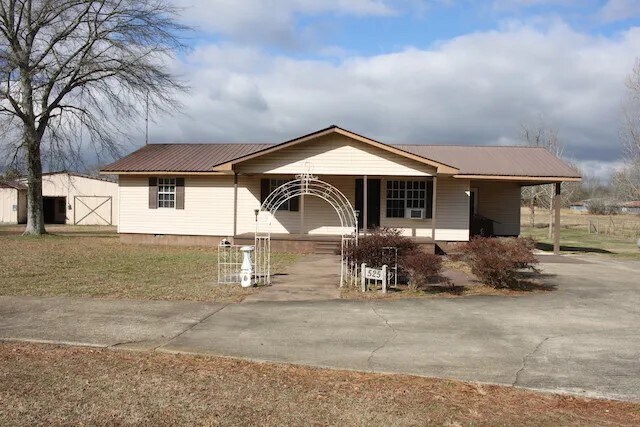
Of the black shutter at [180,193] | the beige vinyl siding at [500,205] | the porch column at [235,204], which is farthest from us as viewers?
the beige vinyl siding at [500,205]

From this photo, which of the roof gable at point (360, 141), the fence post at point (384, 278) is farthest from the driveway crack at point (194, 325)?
the roof gable at point (360, 141)

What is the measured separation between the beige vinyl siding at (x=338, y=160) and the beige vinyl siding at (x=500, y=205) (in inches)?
203

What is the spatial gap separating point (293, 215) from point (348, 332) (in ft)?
43.7

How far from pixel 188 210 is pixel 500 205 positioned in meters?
13.0

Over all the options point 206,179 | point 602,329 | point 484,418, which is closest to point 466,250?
point 602,329

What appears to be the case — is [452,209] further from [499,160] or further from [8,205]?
[8,205]

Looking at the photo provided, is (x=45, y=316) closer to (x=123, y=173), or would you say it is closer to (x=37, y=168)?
(x=123, y=173)

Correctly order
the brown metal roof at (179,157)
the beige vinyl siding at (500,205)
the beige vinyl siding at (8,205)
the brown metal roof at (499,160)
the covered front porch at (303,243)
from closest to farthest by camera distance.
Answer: the covered front porch at (303,243), the brown metal roof at (499,160), the brown metal roof at (179,157), the beige vinyl siding at (500,205), the beige vinyl siding at (8,205)

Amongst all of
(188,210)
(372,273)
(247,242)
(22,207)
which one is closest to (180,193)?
(188,210)

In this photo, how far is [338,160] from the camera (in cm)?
1894

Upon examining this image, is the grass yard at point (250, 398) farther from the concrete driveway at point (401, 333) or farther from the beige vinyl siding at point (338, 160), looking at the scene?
the beige vinyl siding at point (338, 160)

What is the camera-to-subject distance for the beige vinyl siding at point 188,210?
69.1 feet

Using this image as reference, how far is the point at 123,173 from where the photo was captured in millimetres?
21328

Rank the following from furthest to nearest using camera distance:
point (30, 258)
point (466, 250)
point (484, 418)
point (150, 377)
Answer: point (30, 258) → point (466, 250) → point (150, 377) → point (484, 418)
